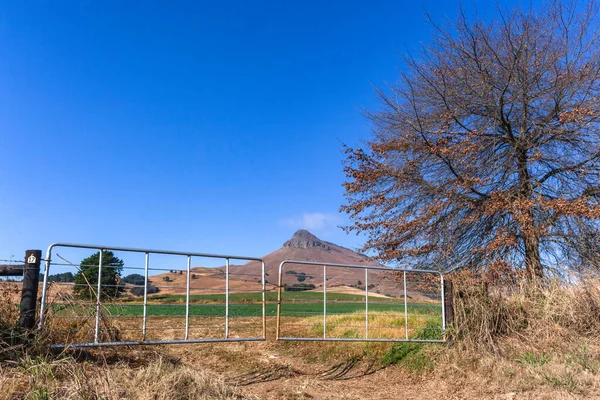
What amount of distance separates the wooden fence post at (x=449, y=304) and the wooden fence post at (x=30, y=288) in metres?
6.50

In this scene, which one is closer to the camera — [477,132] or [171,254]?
[171,254]

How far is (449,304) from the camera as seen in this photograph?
8133 mm

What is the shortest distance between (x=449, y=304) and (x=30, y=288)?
262 inches

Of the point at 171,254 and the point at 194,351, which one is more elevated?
the point at 171,254

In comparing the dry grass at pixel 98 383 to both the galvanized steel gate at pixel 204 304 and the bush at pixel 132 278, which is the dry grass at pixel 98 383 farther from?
the bush at pixel 132 278

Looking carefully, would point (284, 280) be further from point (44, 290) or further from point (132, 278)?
point (44, 290)

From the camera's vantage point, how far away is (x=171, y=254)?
22.6ft

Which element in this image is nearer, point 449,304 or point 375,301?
point 449,304

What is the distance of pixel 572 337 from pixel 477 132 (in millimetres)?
4907

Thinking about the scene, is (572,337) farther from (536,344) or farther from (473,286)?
(473,286)

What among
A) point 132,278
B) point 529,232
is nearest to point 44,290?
point 132,278

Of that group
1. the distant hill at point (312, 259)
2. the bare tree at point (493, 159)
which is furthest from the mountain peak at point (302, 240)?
the bare tree at point (493, 159)

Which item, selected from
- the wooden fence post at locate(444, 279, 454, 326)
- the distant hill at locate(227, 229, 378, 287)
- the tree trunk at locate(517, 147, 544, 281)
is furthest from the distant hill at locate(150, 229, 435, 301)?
the tree trunk at locate(517, 147, 544, 281)

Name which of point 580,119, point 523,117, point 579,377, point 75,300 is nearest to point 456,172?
point 523,117
